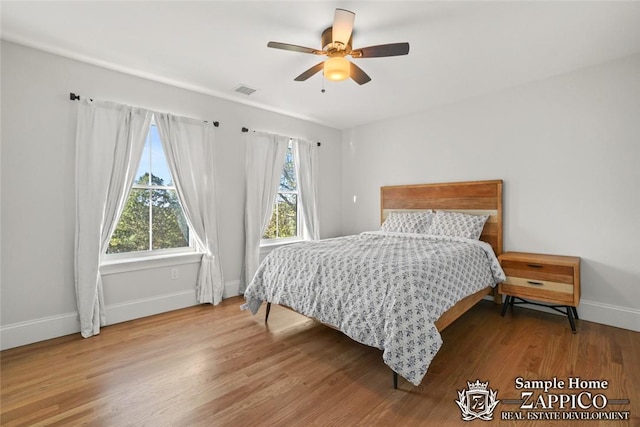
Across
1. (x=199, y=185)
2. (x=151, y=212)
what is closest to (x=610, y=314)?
(x=199, y=185)

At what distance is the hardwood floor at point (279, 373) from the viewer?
5.47ft

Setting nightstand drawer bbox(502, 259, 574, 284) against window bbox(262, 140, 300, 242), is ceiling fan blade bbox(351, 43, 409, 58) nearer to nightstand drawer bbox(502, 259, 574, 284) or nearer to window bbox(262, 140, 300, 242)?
nightstand drawer bbox(502, 259, 574, 284)

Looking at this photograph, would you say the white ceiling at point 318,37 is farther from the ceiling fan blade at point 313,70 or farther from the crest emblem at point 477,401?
the crest emblem at point 477,401

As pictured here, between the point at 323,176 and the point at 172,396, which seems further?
the point at 323,176

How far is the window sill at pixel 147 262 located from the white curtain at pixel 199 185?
142mm

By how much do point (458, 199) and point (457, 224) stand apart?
43cm

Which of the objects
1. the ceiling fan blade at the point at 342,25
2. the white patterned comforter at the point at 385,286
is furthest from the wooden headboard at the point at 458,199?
the ceiling fan blade at the point at 342,25

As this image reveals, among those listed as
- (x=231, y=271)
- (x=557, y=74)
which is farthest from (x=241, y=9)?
(x=557, y=74)

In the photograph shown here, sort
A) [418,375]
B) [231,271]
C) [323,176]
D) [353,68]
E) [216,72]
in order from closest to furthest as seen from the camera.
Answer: [418,375] < [353,68] < [216,72] < [231,271] < [323,176]

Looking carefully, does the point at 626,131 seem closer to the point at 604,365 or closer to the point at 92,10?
the point at 604,365

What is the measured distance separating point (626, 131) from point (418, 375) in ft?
9.81

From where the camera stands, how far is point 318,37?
2396mm

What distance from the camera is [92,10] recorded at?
82.6 inches

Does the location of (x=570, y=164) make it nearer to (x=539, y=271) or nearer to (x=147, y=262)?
(x=539, y=271)
